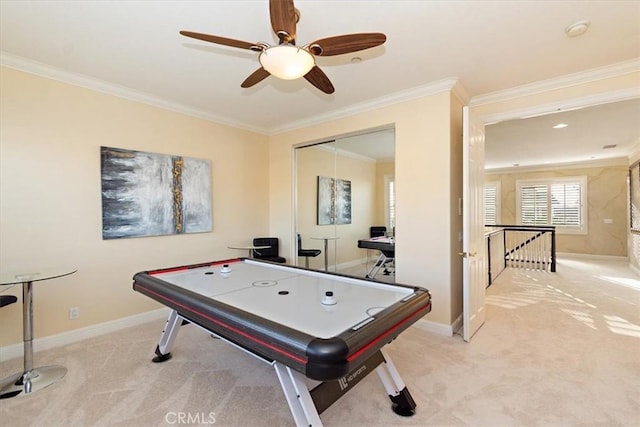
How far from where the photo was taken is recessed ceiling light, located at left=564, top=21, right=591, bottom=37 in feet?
6.61

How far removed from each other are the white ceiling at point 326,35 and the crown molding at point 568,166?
20.9 ft

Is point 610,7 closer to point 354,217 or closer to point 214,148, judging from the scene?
point 354,217

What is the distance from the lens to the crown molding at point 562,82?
254cm

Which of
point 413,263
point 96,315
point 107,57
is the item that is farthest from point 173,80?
point 413,263

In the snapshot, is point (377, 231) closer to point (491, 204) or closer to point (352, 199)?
point (352, 199)

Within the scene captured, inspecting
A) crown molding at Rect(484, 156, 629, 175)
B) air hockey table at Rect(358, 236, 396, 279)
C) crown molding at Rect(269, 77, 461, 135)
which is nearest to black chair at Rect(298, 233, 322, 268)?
air hockey table at Rect(358, 236, 396, 279)

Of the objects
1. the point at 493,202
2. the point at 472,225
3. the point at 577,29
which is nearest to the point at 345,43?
the point at 577,29

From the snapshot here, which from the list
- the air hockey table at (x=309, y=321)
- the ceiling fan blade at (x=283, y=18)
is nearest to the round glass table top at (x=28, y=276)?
the air hockey table at (x=309, y=321)

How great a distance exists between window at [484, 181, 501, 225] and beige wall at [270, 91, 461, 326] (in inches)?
259

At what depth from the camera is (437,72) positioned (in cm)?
273

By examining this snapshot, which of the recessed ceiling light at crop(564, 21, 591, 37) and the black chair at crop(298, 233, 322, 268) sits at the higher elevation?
the recessed ceiling light at crop(564, 21, 591, 37)

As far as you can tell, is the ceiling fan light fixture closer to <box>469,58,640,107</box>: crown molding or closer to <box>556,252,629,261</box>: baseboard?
<box>469,58,640,107</box>: crown molding

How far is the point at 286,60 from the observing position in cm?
163

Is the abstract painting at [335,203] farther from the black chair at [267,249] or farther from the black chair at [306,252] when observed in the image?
the black chair at [267,249]
